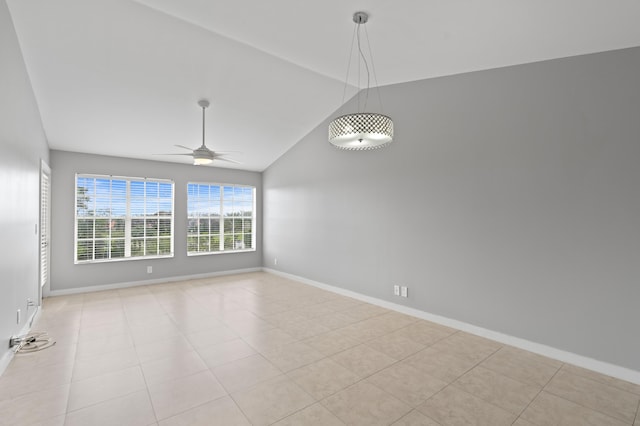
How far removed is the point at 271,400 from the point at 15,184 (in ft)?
9.79

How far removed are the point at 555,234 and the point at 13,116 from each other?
5215 mm

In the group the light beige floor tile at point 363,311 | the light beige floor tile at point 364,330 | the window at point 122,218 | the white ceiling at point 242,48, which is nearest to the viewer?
the white ceiling at point 242,48

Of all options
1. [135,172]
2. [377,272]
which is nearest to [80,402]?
[377,272]

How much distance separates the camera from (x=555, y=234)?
302 centimetres

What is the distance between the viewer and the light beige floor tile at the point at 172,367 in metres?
2.60

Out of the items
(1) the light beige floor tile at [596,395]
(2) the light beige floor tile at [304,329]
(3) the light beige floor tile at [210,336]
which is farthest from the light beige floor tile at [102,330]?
(1) the light beige floor tile at [596,395]

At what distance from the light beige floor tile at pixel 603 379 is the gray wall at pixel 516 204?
0.51ft

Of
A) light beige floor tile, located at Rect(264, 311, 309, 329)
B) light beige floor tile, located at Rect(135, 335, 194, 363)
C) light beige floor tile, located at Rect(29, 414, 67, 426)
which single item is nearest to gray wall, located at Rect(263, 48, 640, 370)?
light beige floor tile, located at Rect(264, 311, 309, 329)

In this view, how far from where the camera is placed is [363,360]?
2.94m

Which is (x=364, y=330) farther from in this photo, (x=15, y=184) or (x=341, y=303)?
(x=15, y=184)

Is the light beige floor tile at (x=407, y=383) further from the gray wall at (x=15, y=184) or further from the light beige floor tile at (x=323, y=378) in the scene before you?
the gray wall at (x=15, y=184)

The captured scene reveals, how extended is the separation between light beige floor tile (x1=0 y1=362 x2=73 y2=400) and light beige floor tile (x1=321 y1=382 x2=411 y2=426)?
224cm

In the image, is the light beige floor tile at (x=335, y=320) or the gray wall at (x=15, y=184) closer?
the gray wall at (x=15, y=184)

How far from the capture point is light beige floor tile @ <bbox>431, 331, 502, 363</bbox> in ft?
10.0
